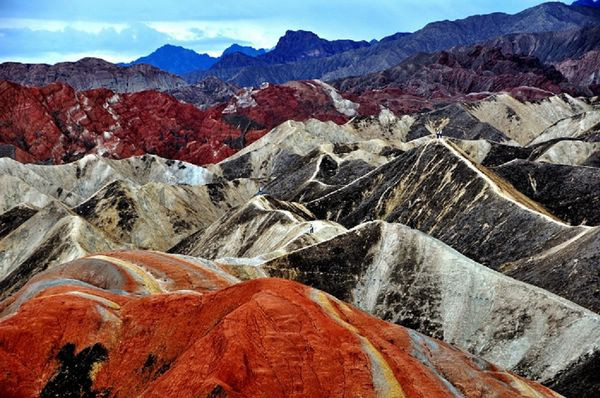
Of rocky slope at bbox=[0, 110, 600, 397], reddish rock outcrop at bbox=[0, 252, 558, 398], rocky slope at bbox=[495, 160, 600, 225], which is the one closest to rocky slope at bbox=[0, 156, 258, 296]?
rocky slope at bbox=[0, 110, 600, 397]

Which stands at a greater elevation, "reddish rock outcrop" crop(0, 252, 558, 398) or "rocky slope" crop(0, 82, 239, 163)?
"rocky slope" crop(0, 82, 239, 163)

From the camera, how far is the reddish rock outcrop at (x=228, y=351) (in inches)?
930

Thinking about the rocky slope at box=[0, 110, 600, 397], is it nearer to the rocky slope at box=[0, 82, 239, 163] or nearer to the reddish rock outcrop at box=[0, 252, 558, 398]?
the reddish rock outcrop at box=[0, 252, 558, 398]

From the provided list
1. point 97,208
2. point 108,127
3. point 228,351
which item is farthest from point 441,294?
point 108,127

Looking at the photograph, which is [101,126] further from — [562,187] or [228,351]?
[228,351]

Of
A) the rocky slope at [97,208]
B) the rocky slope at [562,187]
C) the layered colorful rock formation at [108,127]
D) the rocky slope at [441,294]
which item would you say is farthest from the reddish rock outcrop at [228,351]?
the layered colorful rock formation at [108,127]

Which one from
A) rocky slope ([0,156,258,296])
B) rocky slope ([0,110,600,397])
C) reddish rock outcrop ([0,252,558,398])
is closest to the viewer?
reddish rock outcrop ([0,252,558,398])

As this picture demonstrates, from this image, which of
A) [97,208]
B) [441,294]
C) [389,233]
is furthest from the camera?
[97,208]

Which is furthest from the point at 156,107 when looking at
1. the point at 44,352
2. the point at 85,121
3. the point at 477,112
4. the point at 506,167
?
the point at 44,352

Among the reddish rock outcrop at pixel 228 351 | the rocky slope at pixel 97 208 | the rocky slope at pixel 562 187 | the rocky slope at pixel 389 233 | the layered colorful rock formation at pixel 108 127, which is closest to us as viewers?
the reddish rock outcrop at pixel 228 351

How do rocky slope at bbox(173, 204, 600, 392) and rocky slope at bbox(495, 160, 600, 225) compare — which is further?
rocky slope at bbox(495, 160, 600, 225)

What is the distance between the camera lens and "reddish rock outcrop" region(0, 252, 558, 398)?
23609 mm

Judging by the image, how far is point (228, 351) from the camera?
23.8m

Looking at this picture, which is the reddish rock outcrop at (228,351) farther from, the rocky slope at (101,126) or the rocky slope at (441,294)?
the rocky slope at (101,126)
